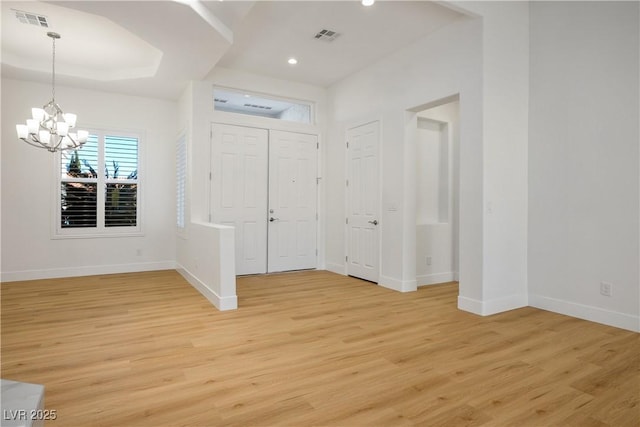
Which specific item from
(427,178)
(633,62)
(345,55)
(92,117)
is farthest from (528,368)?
(92,117)

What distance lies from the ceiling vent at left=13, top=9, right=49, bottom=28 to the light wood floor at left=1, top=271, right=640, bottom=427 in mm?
3094

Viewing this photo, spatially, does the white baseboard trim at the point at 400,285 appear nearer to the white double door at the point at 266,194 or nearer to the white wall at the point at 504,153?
the white wall at the point at 504,153

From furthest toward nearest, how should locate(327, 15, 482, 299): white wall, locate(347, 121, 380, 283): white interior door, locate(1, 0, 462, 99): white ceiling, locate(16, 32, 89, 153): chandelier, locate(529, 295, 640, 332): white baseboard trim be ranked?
locate(347, 121, 380, 283): white interior door, locate(16, 32, 89, 153): chandelier, locate(327, 15, 482, 299): white wall, locate(1, 0, 462, 99): white ceiling, locate(529, 295, 640, 332): white baseboard trim

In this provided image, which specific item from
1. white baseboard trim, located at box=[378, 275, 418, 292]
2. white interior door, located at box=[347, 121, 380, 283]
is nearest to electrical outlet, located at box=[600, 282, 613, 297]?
white baseboard trim, located at box=[378, 275, 418, 292]

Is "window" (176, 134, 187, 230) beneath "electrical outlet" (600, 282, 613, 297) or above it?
above

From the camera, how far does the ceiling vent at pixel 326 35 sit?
4473 millimetres

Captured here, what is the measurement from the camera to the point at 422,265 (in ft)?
17.4

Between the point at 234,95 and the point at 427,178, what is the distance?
3.23m

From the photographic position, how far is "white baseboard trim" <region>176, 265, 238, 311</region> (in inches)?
158

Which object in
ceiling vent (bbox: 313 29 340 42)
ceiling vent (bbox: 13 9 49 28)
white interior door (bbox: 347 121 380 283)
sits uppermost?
A: ceiling vent (bbox: 313 29 340 42)

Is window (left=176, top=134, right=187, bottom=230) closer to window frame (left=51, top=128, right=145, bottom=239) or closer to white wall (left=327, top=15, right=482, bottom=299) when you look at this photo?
window frame (left=51, top=128, right=145, bottom=239)

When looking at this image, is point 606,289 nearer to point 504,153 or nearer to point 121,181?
point 504,153

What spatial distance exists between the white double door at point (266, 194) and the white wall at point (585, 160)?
3.41 meters

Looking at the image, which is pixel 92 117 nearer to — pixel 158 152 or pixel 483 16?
pixel 158 152
